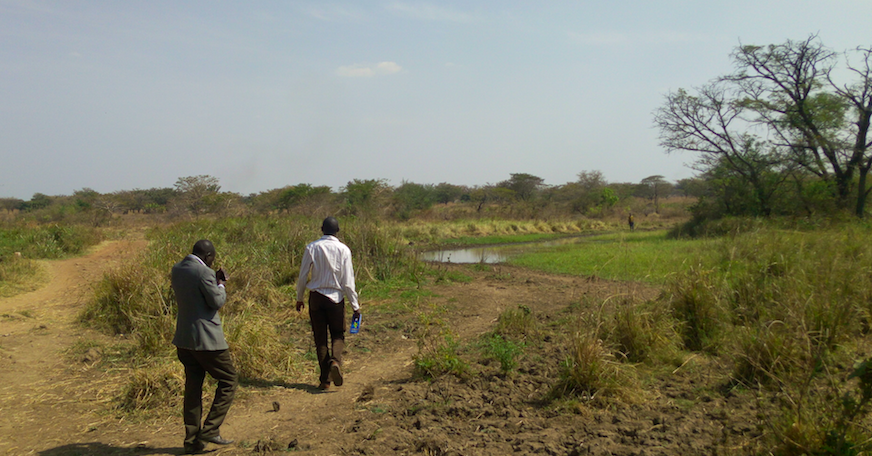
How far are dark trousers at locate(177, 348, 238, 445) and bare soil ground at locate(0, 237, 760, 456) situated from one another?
21 cm

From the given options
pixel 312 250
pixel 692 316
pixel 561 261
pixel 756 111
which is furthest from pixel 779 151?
pixel 312 250

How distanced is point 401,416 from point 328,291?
1.53 meters

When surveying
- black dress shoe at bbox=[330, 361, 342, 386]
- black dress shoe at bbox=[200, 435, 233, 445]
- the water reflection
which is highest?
black dress shoe at bbox=[330, 361, 342, 386]

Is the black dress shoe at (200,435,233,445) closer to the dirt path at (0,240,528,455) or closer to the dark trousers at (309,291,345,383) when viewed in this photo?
the dirt path at (0,240,528,455)

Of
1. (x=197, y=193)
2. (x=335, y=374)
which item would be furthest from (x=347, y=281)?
(x=197, y=193)

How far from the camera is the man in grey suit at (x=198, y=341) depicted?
4.08 metres

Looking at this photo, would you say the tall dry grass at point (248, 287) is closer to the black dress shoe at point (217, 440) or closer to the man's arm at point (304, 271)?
the man's arm at point (304, 271)

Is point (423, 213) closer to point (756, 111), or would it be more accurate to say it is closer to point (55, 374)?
point (756, 111)

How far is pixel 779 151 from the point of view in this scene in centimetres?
2433

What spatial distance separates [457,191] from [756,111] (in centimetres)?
4932

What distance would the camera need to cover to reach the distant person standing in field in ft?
17.7

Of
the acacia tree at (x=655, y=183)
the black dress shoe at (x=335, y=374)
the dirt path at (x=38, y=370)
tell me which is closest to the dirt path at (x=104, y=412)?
the dirt path at (x=38, y=370)

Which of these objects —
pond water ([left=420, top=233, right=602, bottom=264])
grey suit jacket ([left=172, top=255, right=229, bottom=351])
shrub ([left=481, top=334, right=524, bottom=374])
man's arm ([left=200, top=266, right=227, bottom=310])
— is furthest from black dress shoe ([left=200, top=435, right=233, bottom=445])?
pond water ([left=420, top=233, right=602, bottom=264])

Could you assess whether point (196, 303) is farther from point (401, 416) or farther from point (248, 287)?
point (248, 287)
